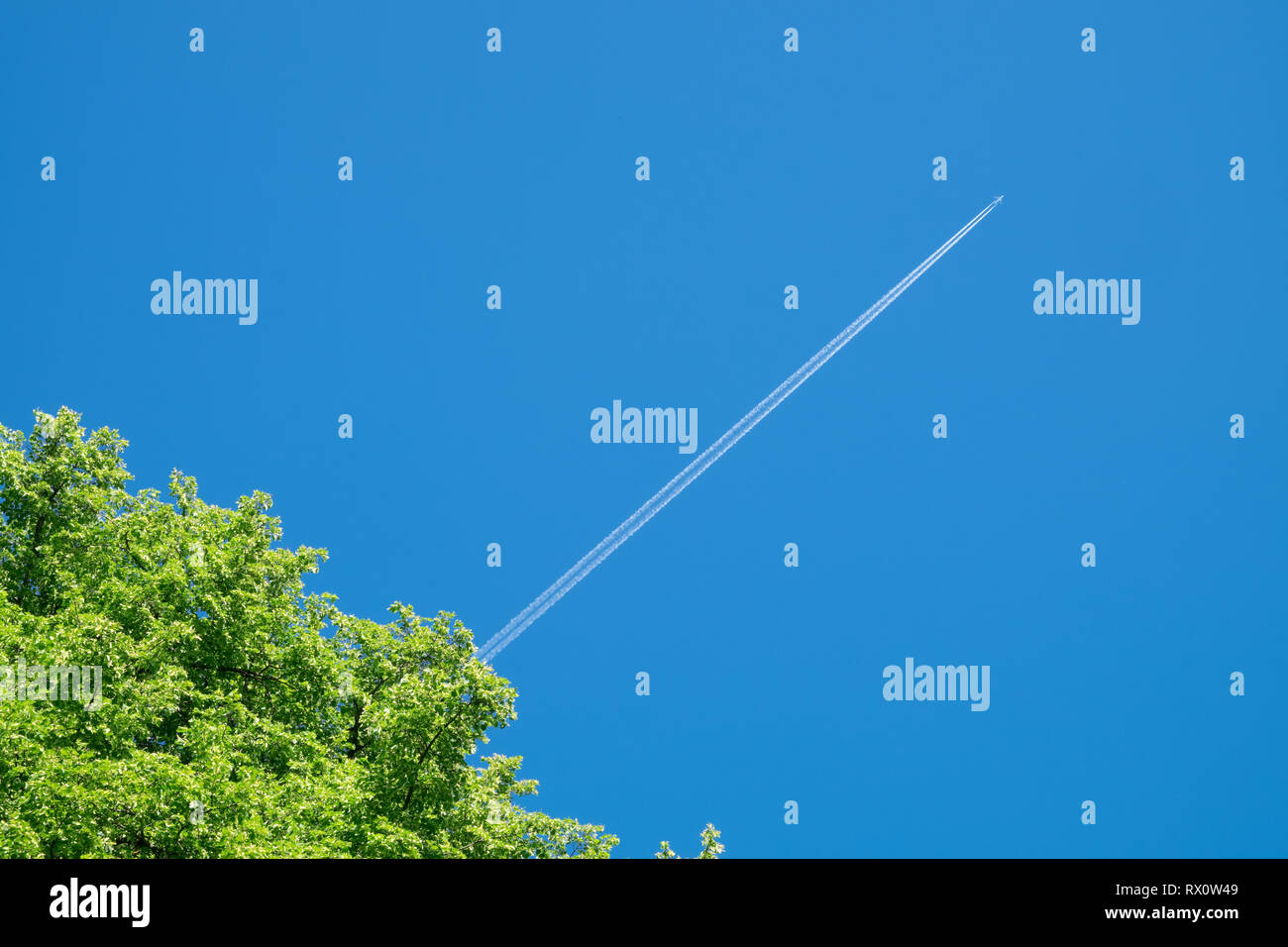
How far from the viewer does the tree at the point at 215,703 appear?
25.1m

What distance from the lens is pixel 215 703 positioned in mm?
32000

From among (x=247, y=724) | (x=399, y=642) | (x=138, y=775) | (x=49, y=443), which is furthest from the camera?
(x=49, y=443)

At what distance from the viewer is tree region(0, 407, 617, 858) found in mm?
25125
